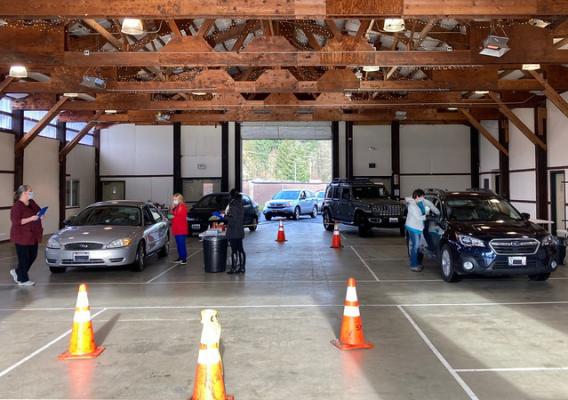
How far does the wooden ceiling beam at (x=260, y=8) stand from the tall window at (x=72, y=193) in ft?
52.6

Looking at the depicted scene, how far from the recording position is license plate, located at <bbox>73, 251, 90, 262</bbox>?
30.4ft

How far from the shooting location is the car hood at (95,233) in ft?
30.9

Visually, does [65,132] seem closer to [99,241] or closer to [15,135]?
[15,135]

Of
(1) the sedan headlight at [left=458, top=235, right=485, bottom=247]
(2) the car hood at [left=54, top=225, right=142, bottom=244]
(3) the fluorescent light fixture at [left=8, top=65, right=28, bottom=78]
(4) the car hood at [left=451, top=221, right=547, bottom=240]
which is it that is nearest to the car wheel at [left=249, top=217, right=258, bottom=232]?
(2) the car hood at [left=54, top=225, right=142, bottom=244]

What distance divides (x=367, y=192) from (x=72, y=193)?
14063 millimetres

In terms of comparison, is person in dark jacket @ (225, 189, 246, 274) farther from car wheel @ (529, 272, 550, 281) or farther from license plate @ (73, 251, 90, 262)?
car wheel @ (529, 272, 550, 281)

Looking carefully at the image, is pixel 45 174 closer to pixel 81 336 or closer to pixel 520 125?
pixel 81 336

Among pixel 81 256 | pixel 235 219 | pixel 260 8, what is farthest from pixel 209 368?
pixel 81 256

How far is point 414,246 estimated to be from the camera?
33.0 ft

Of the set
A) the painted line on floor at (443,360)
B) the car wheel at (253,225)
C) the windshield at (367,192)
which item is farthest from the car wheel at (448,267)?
the car wheel at (253,225)

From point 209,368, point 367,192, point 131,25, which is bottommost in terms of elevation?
point 209,368

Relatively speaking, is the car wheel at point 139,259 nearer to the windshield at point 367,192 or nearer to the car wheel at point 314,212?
the windshield at point 367,192

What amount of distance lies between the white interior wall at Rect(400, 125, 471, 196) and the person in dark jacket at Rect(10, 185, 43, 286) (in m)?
19.6

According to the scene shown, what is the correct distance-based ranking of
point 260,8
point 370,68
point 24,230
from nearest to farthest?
point 260,8
point 24,230
point 370,68
